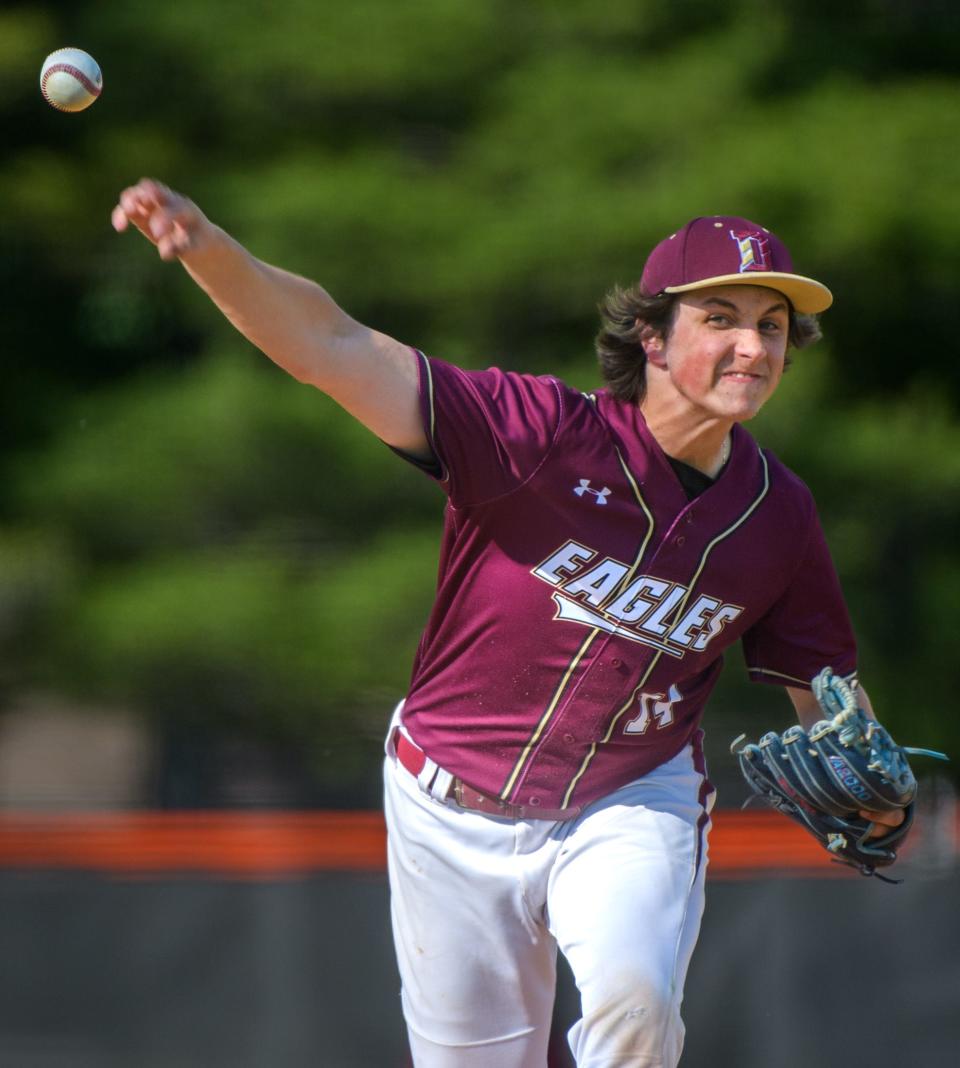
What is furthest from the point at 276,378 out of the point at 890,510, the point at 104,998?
the point at 104,998

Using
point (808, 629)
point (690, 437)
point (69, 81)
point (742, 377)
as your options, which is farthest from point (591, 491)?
point (69, 81)

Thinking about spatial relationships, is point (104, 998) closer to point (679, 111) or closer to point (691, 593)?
point (691, 593)

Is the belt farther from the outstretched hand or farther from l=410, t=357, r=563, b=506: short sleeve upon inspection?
the outstretched hand

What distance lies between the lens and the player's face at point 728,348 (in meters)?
2.91

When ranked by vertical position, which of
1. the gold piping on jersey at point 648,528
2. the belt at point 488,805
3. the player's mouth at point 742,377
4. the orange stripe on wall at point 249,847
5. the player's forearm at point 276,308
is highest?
the player's forearm at point 276,308

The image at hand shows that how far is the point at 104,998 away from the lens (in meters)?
4.26

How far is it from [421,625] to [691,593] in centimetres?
375

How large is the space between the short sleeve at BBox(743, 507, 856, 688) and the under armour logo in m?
0.51

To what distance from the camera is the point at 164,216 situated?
238 cm

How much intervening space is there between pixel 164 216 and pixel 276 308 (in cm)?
25

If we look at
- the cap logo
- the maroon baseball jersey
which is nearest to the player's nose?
the cap logo

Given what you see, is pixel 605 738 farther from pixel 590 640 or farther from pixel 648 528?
pixel 648 528

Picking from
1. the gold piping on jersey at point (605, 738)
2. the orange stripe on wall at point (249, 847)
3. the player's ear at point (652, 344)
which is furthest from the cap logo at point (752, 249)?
the orange stripe on wall at point (249, 847)

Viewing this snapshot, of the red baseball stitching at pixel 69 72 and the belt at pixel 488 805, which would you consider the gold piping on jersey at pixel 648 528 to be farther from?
the red baseball stitching at pixel 69 72
